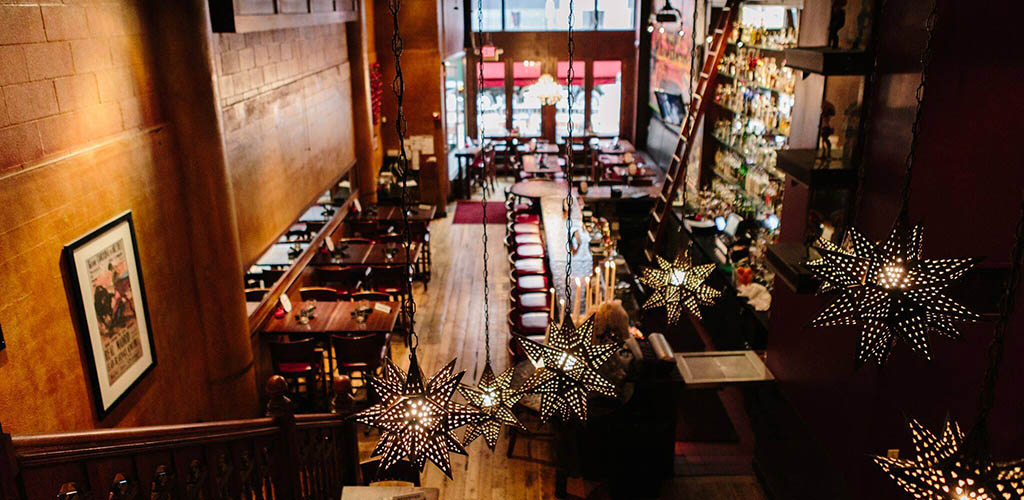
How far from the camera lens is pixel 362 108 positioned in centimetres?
1103

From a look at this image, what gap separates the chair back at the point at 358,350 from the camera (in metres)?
6.52

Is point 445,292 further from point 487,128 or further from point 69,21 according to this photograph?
point 487,128

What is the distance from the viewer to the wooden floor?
5621 mm

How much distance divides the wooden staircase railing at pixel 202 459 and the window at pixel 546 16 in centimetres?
1406

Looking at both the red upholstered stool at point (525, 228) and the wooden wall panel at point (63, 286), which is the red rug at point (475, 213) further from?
the wooden wall panel at point (63, 286)

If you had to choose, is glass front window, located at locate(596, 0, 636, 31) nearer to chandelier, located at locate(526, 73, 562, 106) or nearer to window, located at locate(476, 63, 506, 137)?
window, located at locate(476, 63, 506, 137)

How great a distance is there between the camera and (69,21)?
4.06 metres

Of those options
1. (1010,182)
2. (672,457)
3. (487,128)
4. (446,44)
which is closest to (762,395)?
(672,457)

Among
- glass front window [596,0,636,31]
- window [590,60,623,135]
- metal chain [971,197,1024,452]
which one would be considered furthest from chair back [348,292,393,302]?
glass front window [596,0,636,31]

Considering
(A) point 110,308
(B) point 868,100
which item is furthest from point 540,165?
(A) point 110,308

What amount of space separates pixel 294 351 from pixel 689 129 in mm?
6111

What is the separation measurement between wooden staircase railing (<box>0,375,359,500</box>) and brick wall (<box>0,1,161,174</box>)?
177 centimetres

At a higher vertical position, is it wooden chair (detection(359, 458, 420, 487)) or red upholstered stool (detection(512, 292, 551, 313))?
red upholstered stool (detection(512, 292, 551, 313))

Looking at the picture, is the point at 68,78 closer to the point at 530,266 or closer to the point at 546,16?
the point at 530,266
